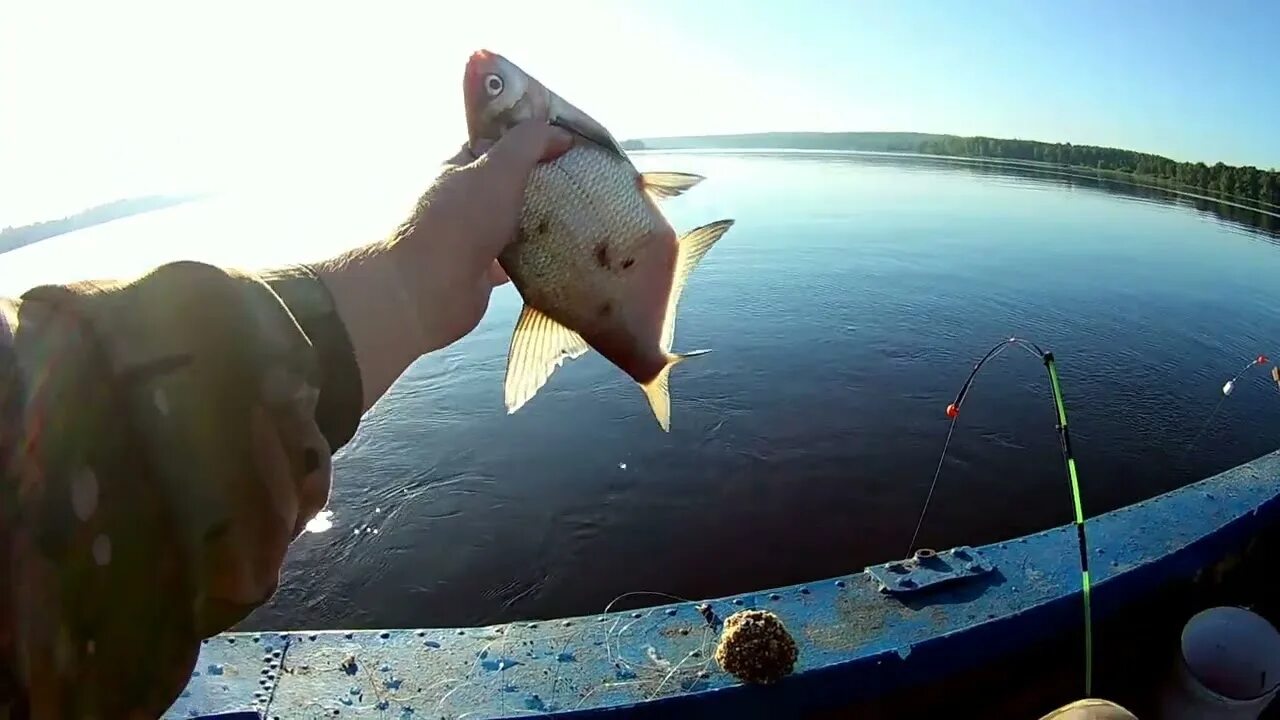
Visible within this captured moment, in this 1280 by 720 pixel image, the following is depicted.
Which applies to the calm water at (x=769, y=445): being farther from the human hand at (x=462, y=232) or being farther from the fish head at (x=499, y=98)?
the human hand at (x=462, y=232)

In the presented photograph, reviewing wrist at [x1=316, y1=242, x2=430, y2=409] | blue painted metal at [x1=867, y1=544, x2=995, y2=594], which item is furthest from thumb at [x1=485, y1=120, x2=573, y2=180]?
blue painted metal at [x1=867, y1=544, x2=995, y2=594]

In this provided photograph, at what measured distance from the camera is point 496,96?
2.66 metres

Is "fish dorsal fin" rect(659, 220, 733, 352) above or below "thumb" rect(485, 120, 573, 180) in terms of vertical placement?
below

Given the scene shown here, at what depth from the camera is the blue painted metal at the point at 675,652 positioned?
391cm

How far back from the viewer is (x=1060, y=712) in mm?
3270

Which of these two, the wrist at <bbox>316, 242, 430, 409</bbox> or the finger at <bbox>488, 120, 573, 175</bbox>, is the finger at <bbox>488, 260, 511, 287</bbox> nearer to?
the finger at <bbox>488, 120, 573, 175</bbox>

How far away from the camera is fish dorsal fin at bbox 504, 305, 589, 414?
9.90 ft


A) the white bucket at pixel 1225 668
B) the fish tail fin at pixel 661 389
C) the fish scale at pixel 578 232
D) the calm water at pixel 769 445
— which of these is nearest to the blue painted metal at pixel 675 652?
the white bucket at pixel 1225 668

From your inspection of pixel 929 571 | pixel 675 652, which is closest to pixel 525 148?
pixel 675 652

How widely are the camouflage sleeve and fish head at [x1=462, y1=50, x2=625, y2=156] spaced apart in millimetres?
Answer: 1687

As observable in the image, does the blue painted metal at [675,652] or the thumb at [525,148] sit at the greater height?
the thumb at [525,148]

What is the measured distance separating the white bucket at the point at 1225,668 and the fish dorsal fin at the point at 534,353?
4524mm

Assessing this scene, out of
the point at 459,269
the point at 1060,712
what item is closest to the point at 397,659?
the point at 459,269

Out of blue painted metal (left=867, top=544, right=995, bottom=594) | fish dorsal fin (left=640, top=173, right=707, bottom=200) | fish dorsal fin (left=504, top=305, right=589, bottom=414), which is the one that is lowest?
blue painted metal (left=867, top=544, right=995, bottom=594)
